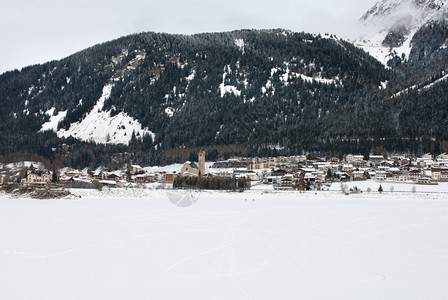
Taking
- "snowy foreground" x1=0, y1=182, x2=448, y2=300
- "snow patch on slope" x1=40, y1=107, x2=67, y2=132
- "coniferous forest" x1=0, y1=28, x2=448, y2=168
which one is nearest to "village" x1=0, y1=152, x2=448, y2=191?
"coniferous forest" x1=0, y1=28, x2=448, y2=168

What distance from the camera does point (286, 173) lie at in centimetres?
8600

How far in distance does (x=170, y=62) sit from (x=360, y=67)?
86.7 m

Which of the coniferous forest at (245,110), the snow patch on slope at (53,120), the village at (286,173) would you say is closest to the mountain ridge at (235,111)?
the coniferous forest at (245,110)

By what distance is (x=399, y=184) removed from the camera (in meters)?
71.9

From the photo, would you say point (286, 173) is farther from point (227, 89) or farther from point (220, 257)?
point (227, 89)

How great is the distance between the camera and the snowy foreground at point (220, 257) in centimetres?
1403

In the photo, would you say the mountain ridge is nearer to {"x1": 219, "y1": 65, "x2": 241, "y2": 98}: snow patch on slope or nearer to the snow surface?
the snow surface

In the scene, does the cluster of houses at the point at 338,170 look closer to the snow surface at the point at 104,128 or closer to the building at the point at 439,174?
the building at the point at 439,174

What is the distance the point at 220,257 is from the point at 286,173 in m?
68.7

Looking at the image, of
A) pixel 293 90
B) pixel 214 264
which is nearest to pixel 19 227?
pixel 214 264

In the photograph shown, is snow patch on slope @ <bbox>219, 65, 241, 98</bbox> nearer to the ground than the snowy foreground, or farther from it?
farther from it

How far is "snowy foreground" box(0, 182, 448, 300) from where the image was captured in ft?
46.0

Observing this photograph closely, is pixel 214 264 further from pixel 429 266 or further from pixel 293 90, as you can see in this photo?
pixel 293 90

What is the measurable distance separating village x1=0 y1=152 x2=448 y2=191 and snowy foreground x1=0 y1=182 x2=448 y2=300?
41.5 metres
